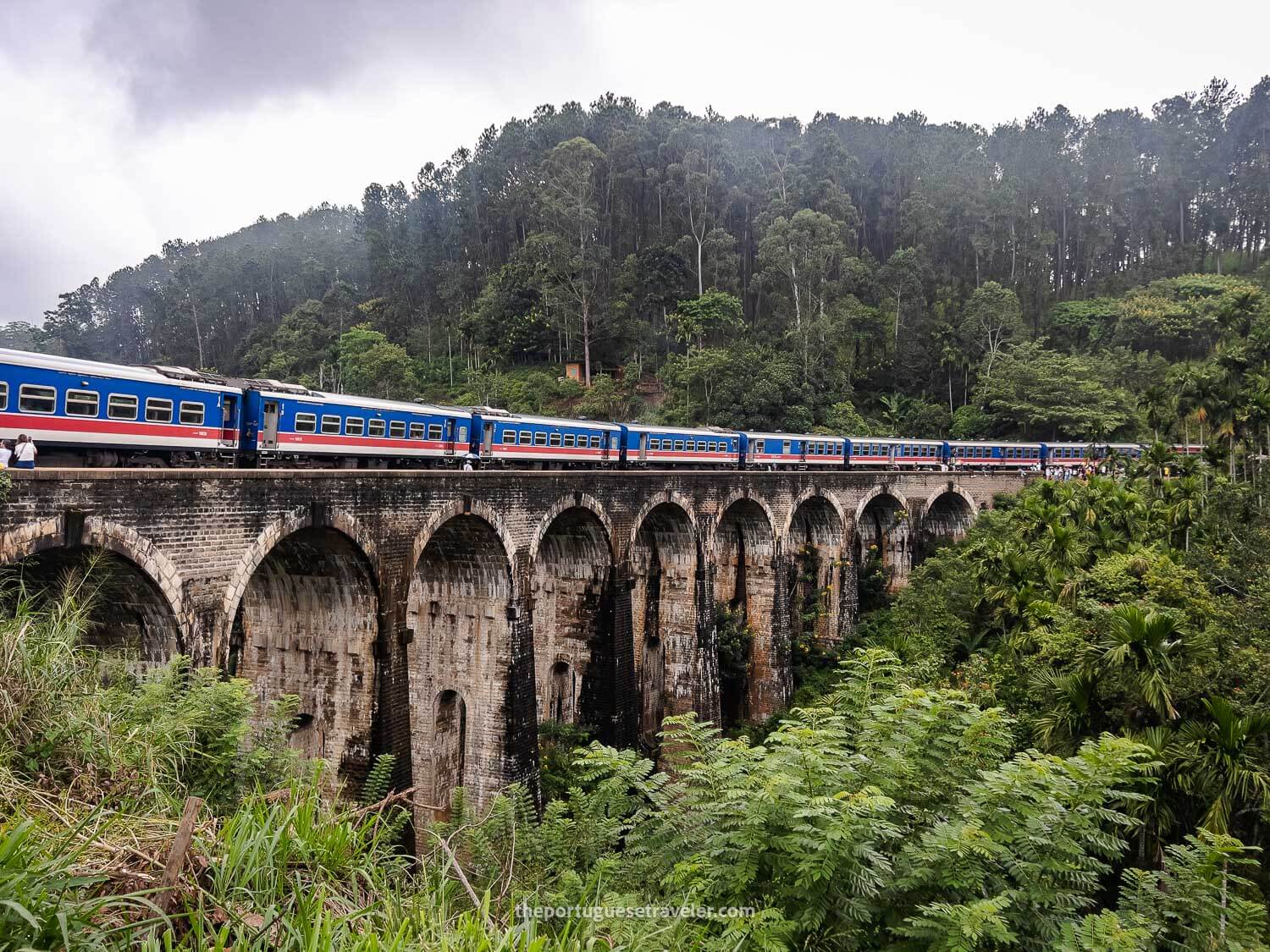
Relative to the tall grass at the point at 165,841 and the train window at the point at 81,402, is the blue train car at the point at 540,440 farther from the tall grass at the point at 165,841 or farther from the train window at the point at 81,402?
the tall grass at the point at 165,841

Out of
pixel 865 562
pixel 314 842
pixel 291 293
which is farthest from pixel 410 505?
pixel 291 293

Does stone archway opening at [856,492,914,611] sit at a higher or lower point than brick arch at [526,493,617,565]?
lower

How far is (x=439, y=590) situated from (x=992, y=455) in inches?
1372

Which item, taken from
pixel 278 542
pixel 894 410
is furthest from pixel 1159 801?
pixel 894 410

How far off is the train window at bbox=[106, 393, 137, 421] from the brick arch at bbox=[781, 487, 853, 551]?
2073 centimetres

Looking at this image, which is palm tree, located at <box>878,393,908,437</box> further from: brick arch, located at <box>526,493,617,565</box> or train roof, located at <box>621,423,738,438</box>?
brick arch, located at <box>526,493,617,565</box>

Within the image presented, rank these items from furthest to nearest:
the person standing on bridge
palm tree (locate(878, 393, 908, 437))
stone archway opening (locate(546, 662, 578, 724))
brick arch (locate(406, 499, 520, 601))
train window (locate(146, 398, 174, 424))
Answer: palm tree (locate(878, 393, 908, 437))
stone archway opening (locate(546, 662, 578, 724))
brick arch (locate(406, 499, 520, 601))
train window (locate(146, 398, 174, 424))
the person standing on bridge

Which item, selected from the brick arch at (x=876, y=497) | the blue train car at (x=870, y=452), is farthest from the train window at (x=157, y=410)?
the blue train car at (x=870, y=452)

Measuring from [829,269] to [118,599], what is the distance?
52.6 meters

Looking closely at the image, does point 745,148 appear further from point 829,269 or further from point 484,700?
point 484,700

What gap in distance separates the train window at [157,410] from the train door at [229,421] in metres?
1.22

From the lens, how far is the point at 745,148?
6469 centimetres

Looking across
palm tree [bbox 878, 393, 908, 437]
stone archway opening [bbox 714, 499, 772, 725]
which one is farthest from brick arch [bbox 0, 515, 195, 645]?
palm tree [bbox 878, 393, 908, 437]

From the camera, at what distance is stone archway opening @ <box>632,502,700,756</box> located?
23.6m
